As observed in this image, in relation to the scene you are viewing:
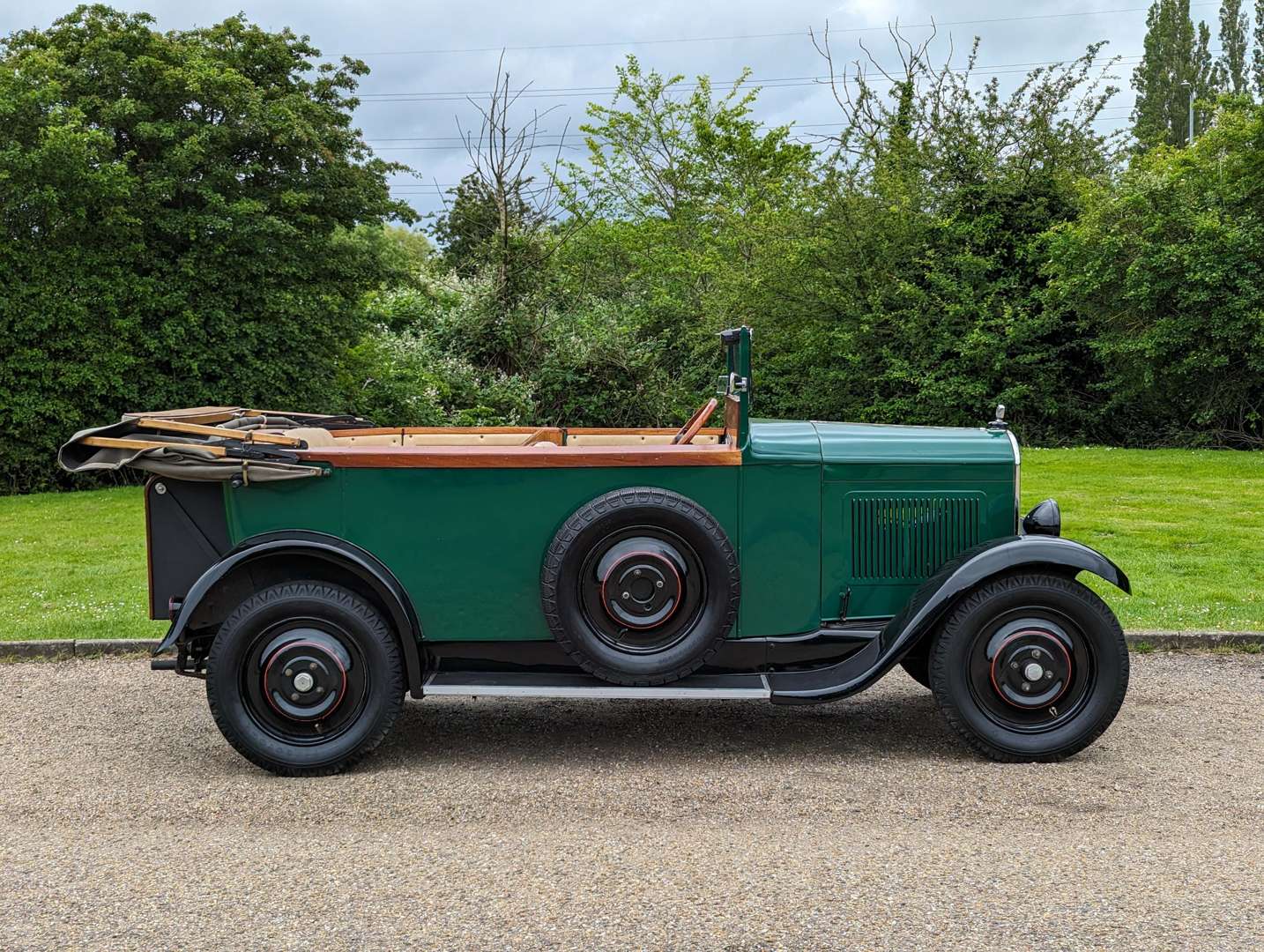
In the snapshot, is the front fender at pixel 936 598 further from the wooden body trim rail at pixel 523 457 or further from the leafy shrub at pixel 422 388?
the leafy shrub at pixel 422 388

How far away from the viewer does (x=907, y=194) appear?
20094 millimetres

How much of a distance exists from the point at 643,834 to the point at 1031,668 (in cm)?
178

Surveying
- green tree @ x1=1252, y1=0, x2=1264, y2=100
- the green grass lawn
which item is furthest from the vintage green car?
green tree @ x1=1252, y1=0, x2=1264, y2=100

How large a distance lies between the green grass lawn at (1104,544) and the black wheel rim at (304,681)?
264 centimetres

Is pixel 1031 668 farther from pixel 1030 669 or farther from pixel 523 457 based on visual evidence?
pixel 523 457

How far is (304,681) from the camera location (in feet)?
14.4

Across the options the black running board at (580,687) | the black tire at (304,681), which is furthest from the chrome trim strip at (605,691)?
the black tire at (304,681)

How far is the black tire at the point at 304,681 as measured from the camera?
438 centimetres

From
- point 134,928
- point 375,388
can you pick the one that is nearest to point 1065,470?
point 375,388

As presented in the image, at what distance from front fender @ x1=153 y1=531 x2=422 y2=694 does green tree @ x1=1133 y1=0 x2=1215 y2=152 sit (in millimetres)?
45970

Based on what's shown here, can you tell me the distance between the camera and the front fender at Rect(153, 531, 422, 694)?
441cm

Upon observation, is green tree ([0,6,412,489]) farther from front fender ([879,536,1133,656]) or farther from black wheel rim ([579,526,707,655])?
front fender ([879,536,1133,656])

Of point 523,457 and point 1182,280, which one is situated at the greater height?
point 1182,280

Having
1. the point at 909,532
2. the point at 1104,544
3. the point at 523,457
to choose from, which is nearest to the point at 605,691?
the point at 523,457
